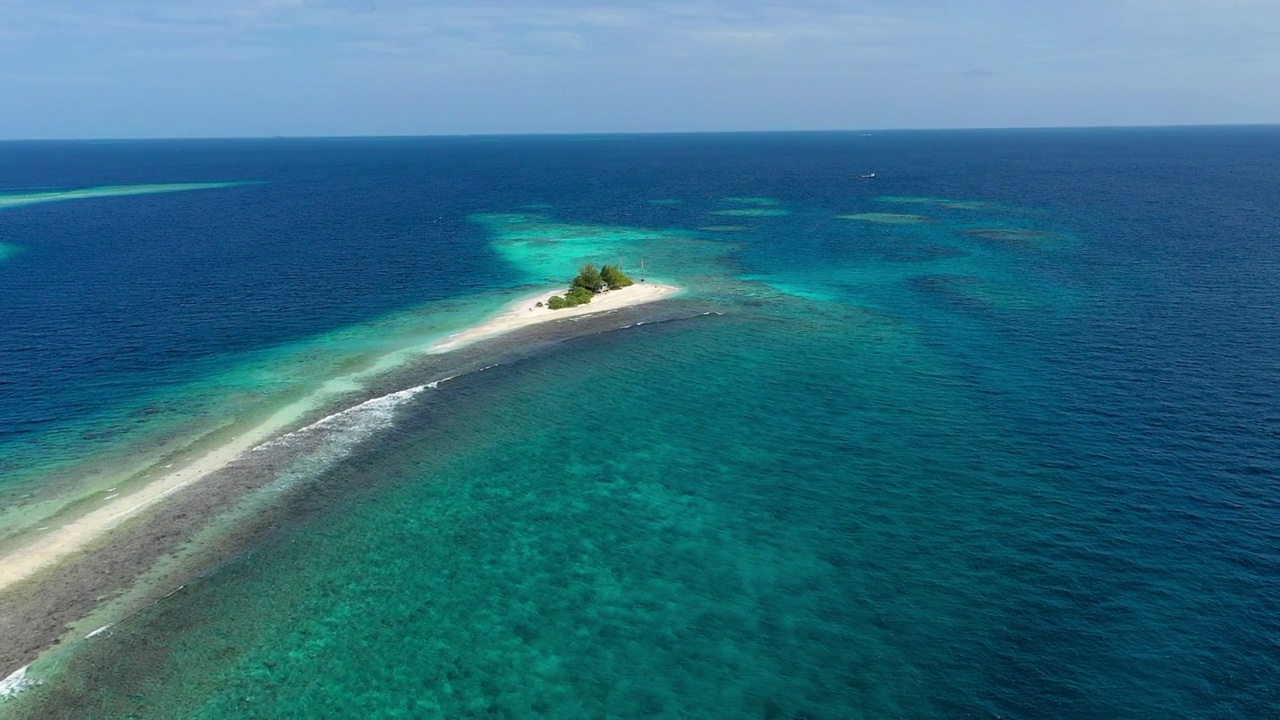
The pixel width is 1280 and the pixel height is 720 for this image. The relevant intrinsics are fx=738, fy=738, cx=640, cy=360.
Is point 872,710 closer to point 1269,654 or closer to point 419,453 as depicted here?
point 1269,654

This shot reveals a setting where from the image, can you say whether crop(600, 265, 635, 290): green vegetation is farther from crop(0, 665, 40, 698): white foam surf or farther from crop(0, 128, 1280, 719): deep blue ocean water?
crop(0, 665, 40, 698): white foam surf

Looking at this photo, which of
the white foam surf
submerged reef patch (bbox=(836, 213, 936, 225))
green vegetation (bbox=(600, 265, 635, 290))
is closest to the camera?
the white foam surf

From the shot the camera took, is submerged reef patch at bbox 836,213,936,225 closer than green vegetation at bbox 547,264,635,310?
No

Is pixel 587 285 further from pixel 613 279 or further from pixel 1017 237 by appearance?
pixel 1017 237

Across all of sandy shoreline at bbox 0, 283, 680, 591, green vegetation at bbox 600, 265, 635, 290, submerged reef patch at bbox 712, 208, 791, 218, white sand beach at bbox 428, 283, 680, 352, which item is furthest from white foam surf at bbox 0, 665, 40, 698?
submerged reef patch at bbox 712, 208, 791, 218

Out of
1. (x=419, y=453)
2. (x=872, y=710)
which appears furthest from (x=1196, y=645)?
(x=419, y=453)

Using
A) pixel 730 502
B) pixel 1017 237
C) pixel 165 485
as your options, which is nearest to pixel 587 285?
pixel 730 502

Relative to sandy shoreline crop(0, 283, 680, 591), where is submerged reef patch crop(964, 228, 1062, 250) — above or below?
above

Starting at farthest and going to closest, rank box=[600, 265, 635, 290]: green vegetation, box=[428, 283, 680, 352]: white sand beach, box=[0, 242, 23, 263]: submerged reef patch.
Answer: box=[0, 242, 23, 263]: submerged reef patch → box=[600, 265, 635, 290]: green vegetation → box=[428, 283, 680, 352]: white sand beach
